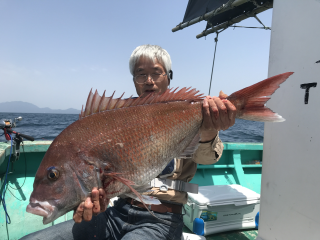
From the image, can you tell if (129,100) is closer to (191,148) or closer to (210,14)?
(191,148)

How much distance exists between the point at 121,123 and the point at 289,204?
6.49 ft

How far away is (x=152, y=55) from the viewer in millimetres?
2248

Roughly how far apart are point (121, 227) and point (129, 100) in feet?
4.14

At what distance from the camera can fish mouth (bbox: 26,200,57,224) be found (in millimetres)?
1255

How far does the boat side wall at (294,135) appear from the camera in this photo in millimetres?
1892

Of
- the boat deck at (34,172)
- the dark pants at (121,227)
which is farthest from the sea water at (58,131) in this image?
the dark pants at (121,227)

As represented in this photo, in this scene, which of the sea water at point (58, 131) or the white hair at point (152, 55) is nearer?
the white hair at point (152, 55)

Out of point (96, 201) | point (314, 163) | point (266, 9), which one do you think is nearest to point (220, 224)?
point (314, 163)

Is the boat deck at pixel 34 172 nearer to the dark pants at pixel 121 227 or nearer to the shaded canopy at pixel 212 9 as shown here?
the dark pants at pixel 121 227

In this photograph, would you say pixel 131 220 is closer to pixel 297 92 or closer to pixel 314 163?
pixel 314 163

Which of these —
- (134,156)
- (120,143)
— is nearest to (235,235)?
(134,156)

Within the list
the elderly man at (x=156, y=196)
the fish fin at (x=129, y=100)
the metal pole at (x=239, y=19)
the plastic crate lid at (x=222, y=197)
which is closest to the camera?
the fish fin at (x=129, y=100)

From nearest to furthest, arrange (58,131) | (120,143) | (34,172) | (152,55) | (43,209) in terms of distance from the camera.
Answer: (43,209), (120,143), (152,55), (34,172), (58,131)

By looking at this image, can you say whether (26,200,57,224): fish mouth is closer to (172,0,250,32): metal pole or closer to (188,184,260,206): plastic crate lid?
(188,184,260,206): plastic crate lid
